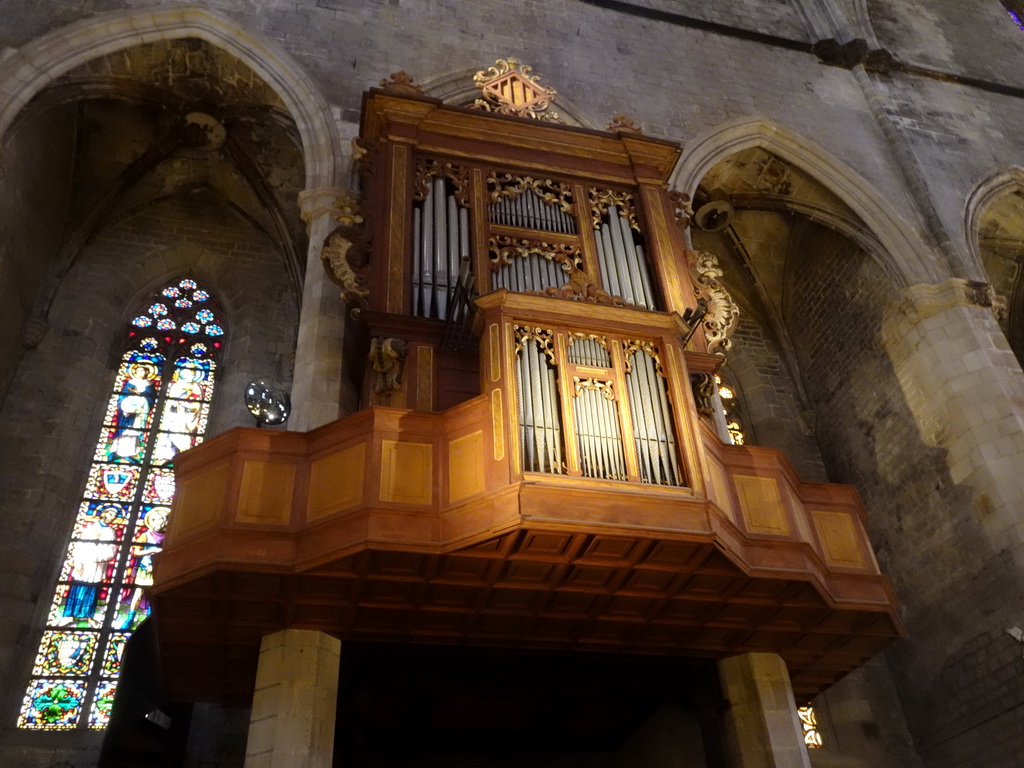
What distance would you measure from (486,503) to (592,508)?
69 cm

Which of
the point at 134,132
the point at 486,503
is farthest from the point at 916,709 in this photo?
the point at 134,132

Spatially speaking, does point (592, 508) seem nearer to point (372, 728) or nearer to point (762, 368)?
point (372, 728)

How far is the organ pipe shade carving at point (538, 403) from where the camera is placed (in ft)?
20.6

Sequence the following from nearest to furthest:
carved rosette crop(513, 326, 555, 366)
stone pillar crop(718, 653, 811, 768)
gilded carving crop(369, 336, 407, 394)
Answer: carved rosette crop(513, 326, 555, 366) < stone pillar crop(718, 653, 811, 768) < gilded carving crop(369, 336, 407, 394)

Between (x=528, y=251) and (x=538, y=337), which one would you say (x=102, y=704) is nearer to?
(x=538, y=337)

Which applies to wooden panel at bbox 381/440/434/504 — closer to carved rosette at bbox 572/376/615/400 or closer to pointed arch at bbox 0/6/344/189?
carved rosette at bbox 572/376/615/400

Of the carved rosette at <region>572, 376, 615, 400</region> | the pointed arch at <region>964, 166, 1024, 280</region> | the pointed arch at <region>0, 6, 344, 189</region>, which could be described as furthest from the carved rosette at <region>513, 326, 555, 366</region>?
the pointed arch at <region>964, 166, 1024, 280</region>

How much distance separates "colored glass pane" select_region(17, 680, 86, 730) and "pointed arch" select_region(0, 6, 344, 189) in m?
5.54

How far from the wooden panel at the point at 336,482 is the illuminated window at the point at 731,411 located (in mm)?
8056

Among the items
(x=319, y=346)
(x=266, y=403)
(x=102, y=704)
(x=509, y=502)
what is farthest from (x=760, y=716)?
(x=102, y=704)

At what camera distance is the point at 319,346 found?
29.0 ft

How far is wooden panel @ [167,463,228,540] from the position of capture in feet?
21.3

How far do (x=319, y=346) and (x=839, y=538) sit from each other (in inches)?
193

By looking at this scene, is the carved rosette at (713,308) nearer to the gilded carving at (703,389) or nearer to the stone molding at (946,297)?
the gilded carving at (703,389)
